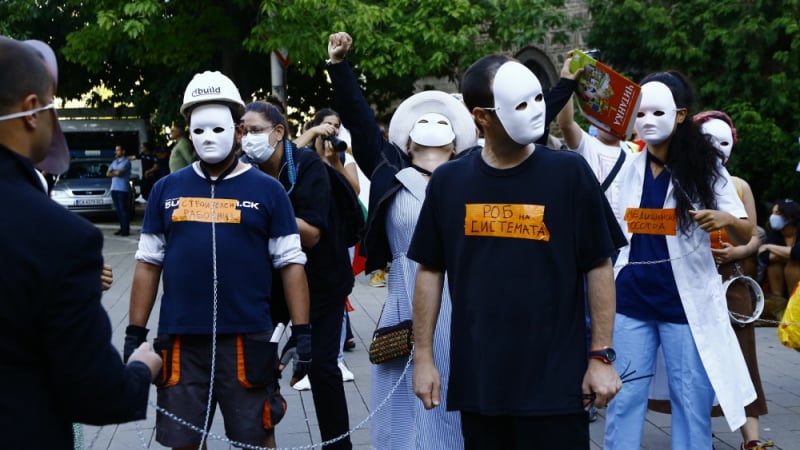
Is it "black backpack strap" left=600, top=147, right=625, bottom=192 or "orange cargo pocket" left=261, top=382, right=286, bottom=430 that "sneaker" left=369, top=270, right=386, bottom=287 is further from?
"orange cargo pocket" left=261, top=382, right=286, bottom=430

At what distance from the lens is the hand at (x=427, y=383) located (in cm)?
370

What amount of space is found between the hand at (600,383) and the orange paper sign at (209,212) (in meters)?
1.65

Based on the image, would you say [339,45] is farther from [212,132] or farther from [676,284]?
[676,284]

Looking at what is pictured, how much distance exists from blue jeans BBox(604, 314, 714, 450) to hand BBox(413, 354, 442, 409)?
164cm

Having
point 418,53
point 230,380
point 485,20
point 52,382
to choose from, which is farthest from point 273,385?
point 485,20

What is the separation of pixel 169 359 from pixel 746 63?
12.2m

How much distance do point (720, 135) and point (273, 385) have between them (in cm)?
307

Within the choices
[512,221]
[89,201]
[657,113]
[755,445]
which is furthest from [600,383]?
[89,201]

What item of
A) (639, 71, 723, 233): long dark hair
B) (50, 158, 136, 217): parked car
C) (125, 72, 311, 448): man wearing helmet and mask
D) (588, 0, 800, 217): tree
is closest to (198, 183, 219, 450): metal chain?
(125, 72, 311, 448): man wearing helmet and mask

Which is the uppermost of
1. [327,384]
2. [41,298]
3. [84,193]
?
[41,298]

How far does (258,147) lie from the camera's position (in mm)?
5254

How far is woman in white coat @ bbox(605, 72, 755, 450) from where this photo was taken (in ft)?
16.3

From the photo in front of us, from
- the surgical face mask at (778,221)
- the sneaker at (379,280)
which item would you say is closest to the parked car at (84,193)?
the sneaker at (379,280)

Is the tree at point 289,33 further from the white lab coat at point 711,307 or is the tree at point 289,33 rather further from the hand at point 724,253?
the white lab coat at point 711,307
